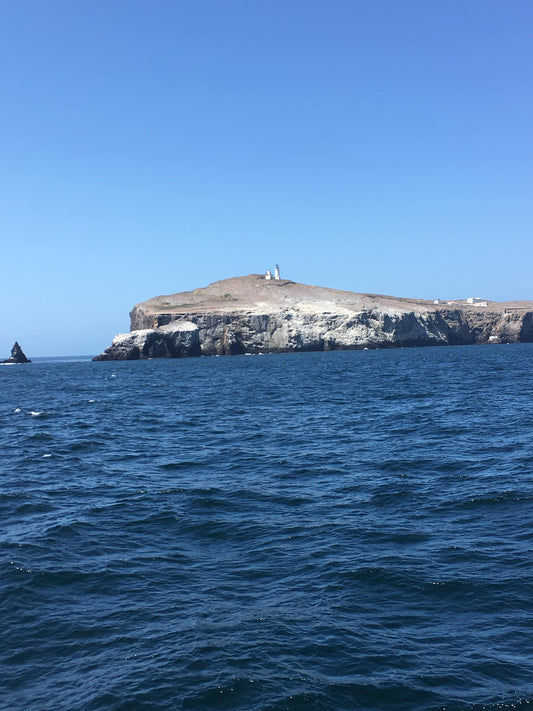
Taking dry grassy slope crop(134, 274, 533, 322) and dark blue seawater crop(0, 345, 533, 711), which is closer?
dark blue seawater crop(0, 345, 533, 711)

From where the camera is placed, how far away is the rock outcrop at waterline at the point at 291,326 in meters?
140

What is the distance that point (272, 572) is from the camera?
11922 mm

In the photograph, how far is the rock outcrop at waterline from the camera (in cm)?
14038

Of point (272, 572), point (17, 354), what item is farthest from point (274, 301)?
point (272, 572)

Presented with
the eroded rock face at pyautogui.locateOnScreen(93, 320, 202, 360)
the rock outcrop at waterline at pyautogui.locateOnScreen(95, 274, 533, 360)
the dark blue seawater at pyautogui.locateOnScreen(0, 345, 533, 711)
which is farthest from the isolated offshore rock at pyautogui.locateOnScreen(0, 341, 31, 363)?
the dark blue seawater at pyautogui.locateOnScreen(0, 345, 533, 711)

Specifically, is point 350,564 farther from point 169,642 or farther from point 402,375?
point 402,375

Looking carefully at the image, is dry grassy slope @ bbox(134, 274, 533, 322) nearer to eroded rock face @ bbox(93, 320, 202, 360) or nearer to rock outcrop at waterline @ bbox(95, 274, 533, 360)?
rock outcrop at waterline @ bbox(95, 274, 533, 360)

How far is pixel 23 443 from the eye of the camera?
28.3 meters

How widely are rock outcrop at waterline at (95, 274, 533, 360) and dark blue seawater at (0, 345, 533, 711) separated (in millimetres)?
114579

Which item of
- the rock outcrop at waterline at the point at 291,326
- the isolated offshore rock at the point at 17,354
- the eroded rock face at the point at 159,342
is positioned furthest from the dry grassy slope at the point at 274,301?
the isolated offshore rock at the point at 17,354

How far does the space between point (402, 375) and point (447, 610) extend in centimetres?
5224

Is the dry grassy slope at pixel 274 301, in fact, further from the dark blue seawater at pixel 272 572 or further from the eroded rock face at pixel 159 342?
the dark blue seawater at pixel 272 572

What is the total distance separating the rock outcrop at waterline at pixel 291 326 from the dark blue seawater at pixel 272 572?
115 metres

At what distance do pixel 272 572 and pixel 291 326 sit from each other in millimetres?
135569
